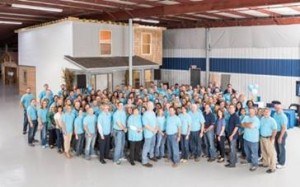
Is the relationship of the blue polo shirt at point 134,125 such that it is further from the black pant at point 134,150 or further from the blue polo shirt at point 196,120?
the blue polo shirt at point 196,120

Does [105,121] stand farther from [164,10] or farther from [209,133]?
[164,10]

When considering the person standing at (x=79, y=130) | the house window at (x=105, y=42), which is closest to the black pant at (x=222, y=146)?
the person standing at (x=79, y=130)

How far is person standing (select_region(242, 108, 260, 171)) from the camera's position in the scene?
8.06m

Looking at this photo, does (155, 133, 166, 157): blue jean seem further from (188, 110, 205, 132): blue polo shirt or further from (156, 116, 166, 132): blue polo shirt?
Result: (188, 110, 205, 132): blue polo shirt

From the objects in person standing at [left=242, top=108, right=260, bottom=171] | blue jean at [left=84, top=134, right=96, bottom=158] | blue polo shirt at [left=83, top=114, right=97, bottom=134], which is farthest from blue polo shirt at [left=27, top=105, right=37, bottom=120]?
person standing at [left=242, top=108, right=260, bottom=171]

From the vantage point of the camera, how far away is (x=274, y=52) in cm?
1747

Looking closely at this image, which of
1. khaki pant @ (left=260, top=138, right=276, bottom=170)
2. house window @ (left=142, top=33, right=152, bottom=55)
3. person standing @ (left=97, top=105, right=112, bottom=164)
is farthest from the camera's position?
house window @ (left=142, top=33, right=152, bottom=55)

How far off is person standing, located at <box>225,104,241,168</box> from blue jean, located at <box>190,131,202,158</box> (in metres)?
0.83

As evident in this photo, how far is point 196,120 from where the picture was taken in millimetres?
8805

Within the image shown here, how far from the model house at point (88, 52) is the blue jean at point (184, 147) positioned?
315 inches

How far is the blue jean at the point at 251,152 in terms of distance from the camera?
8188mm

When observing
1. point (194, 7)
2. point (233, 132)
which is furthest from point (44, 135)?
point (194, 7)

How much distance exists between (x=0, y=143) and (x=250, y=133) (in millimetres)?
7617

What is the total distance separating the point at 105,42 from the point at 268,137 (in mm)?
11845
